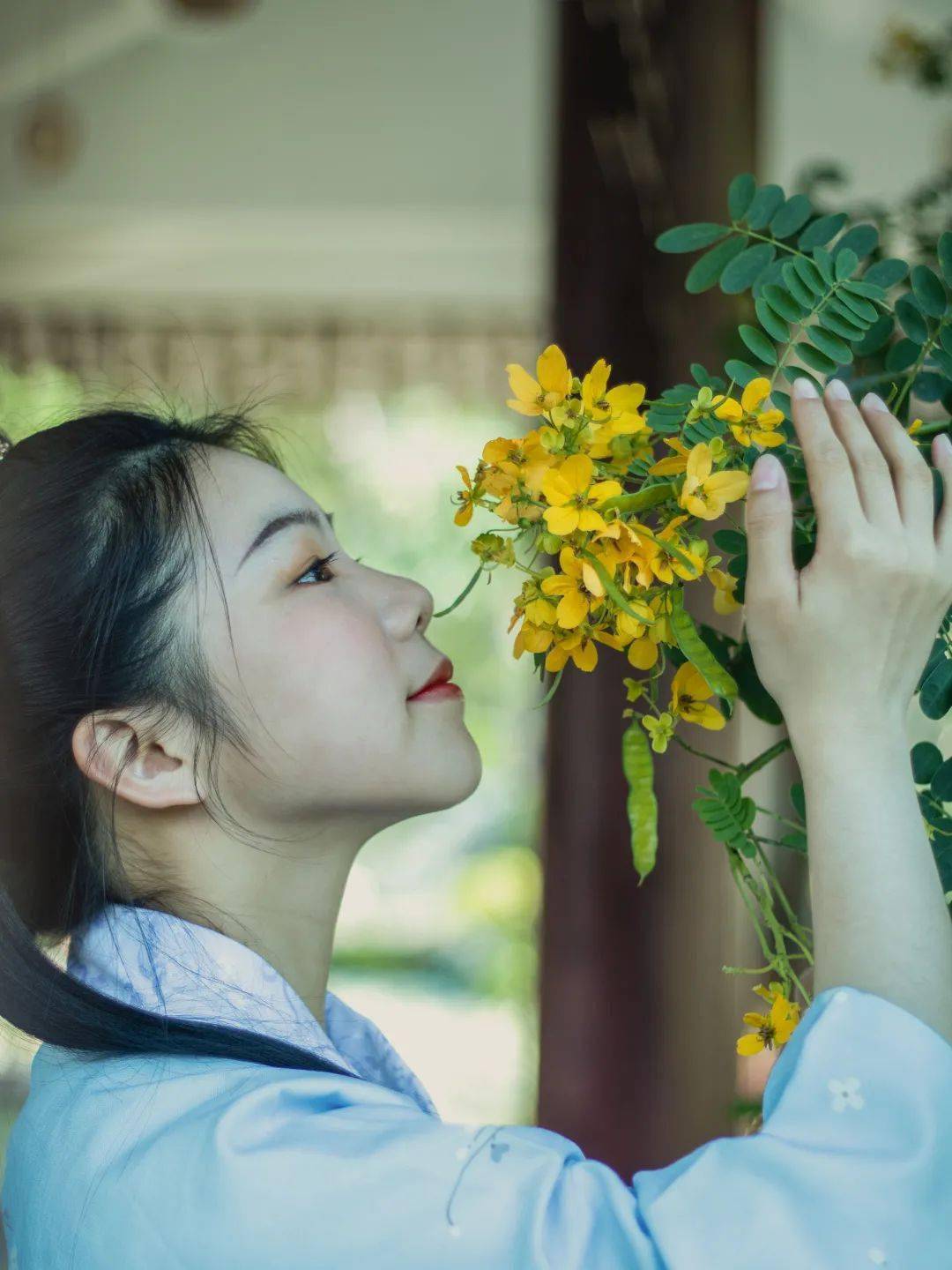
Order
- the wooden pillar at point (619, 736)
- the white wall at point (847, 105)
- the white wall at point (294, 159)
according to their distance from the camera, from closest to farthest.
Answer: the wooden pillar at point (619, 736) → the white wall at point (847, 105) → the white wall at point (294, 159)

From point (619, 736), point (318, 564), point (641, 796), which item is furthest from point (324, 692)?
point (619, 736)

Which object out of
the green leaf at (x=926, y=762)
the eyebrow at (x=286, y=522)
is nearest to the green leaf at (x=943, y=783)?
the green leaf at (x=926, y=762)

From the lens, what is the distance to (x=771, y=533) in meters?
0.67

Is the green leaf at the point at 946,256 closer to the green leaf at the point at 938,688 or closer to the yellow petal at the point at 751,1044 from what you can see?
the green leaf at the point at 938,688

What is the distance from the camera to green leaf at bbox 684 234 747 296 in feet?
2.97

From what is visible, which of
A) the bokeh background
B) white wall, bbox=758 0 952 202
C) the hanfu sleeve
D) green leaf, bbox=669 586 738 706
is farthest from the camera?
the bokeh background

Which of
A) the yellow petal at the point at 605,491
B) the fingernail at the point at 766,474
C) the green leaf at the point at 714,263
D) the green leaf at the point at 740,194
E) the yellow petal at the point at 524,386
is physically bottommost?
the yellow petal at the point at 605,491

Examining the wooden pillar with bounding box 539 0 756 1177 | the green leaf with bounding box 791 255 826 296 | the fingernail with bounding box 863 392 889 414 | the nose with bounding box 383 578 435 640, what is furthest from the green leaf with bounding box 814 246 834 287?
the wooden pillar with bounding box 539 0 756 1177

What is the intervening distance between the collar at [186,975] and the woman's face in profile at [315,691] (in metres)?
0.10

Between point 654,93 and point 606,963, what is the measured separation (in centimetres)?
143

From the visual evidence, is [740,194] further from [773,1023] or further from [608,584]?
[773,1023]

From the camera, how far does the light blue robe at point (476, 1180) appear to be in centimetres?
61

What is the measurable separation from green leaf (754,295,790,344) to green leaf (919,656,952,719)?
0.21 metres

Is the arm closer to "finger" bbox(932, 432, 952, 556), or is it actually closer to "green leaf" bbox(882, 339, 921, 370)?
"finger" bbox(932, 432, 952, 556)
